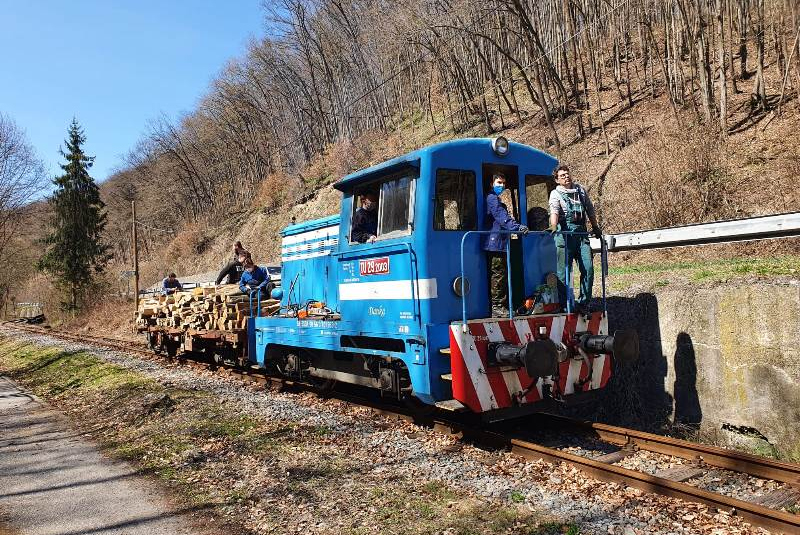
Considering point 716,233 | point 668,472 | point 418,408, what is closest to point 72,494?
point 418,408

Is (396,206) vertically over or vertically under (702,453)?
over

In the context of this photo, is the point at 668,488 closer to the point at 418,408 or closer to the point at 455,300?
the point at 455,300

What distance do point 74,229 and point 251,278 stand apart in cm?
3290

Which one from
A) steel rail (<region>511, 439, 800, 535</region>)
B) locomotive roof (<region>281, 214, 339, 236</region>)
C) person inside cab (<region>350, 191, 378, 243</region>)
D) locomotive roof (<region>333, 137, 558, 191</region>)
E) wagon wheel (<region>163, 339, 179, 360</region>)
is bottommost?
steel rail (<region>511, 439, 800, 535</region>)

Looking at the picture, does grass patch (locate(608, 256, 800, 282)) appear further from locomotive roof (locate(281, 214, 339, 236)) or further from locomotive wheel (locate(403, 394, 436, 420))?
locomotive roof (locate(281, 214, 339, 236))

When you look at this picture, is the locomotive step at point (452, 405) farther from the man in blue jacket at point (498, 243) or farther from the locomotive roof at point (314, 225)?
the locomotive roof at point (314, 225)

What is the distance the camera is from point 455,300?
6.43 m

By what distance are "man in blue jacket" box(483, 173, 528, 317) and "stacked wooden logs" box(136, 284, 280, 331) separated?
5.44 metres

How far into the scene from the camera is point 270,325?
31.7 ft

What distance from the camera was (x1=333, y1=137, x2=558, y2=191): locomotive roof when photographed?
6434 millimetres

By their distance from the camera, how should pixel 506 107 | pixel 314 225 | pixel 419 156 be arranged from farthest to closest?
pixel 506 107 < pixel 314 225 < pixel 419 156

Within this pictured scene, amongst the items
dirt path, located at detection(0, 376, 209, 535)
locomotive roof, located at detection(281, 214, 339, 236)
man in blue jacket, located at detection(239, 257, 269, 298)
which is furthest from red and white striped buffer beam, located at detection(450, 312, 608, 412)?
man in blue jacket, located at detection(239, 257, 269, 298)

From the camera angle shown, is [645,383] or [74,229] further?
[74,229]

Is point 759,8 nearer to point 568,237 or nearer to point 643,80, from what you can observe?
point 643,80
